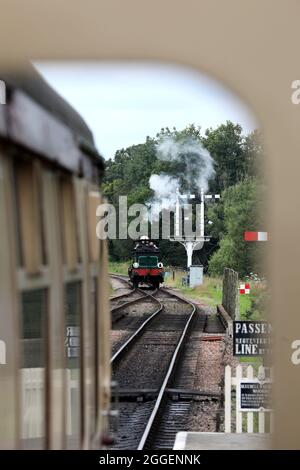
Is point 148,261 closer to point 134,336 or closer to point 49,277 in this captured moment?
point 134,336

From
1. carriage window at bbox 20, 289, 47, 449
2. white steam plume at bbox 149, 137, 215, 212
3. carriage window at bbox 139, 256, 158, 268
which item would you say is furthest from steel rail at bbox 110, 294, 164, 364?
carriage window at bbox 20, 289, 47, 449

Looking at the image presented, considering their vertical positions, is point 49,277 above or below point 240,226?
below

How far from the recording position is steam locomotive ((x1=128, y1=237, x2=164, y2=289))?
2.41 metres

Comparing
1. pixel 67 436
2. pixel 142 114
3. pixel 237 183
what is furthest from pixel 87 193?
pixel 67 436

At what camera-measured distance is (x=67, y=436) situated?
2104 mm

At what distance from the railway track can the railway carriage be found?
0.29 ft

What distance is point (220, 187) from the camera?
2.46m

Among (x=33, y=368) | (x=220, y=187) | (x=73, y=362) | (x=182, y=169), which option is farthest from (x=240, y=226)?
(x=33, y=368)

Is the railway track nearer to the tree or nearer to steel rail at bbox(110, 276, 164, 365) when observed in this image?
steel rail at bbox(110, 276, 164, 365)

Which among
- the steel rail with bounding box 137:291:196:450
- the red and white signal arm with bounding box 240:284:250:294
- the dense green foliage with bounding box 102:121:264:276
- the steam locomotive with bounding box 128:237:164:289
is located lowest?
the steel rail with bounding box 137:291:196:450

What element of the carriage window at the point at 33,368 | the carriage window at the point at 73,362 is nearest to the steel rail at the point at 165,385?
the carriage window at the point at 73,362

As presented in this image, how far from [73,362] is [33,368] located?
0.65 feet

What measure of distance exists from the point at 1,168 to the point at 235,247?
0.99 meters

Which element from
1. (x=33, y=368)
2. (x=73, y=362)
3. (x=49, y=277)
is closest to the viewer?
(x=49, y=277)
